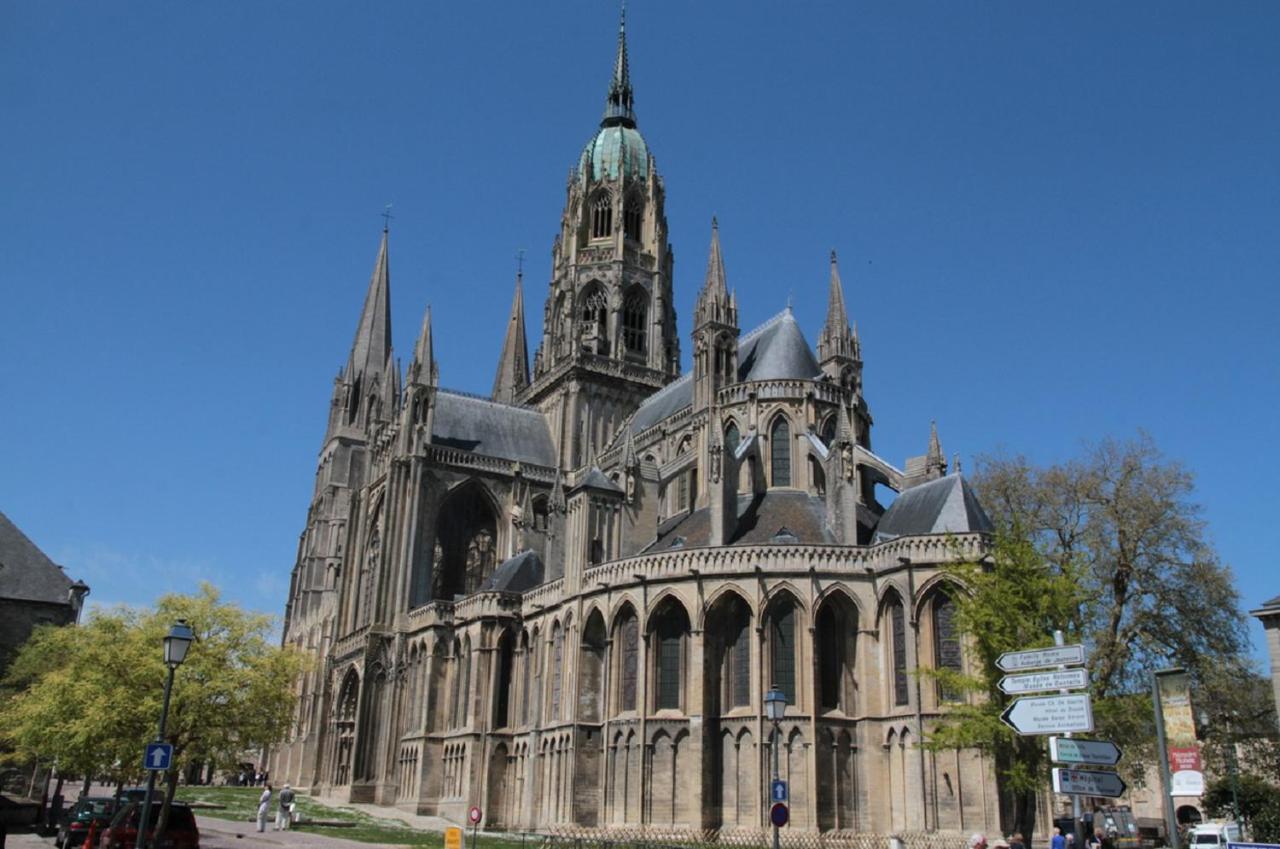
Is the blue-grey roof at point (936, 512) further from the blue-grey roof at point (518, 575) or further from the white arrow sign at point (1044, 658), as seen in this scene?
the white arrow sign at point (1044, 658)

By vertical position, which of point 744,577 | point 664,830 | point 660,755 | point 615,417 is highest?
point 615,417

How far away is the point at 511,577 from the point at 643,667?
1267 centimetres

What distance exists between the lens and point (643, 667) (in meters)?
38.8

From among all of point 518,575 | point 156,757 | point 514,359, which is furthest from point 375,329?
point 156,757

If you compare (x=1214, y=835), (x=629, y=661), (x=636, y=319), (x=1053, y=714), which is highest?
(x=636, y=319)

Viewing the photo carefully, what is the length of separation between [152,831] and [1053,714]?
771 inches

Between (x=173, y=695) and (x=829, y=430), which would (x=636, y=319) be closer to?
(x=829, y=430)

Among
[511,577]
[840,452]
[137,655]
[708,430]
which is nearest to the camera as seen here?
[137,655]

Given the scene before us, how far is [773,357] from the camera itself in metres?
48.8

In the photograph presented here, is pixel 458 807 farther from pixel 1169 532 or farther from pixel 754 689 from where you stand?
pixel 1169 532

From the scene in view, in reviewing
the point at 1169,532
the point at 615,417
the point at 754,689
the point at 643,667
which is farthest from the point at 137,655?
the point at 615,417

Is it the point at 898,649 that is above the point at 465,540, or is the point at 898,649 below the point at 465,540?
below

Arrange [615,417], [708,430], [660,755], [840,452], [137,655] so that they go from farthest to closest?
[615,417] < [708,430] < [840,452] < [660,755] < [137,655]

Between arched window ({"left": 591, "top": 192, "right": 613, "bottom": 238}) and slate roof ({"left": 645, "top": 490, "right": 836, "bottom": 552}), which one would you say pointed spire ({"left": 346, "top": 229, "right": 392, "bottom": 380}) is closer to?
Answer: arched window ({"left": 591, "top": 192, "right": 613, "bottom": 238})
